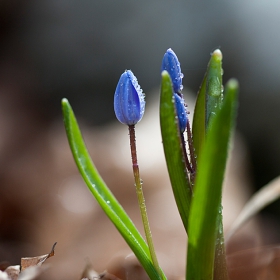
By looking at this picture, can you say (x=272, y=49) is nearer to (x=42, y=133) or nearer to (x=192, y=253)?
(x=42, y=133)

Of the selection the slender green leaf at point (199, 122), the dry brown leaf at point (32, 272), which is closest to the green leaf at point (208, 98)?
the slender green leaf at point (199, 122)

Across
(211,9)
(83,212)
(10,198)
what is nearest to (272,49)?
(211,9)

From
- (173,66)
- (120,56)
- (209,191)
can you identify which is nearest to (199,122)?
(173,66)

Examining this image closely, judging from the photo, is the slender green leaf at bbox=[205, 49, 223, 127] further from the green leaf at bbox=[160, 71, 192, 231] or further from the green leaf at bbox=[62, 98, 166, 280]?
the green leaf at bbox=[62, 98, 166, 280]

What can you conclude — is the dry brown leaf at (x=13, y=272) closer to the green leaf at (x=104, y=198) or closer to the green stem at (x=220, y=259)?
the green leaf at (x=104, y=198)

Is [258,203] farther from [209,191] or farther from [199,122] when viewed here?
[209,191]
